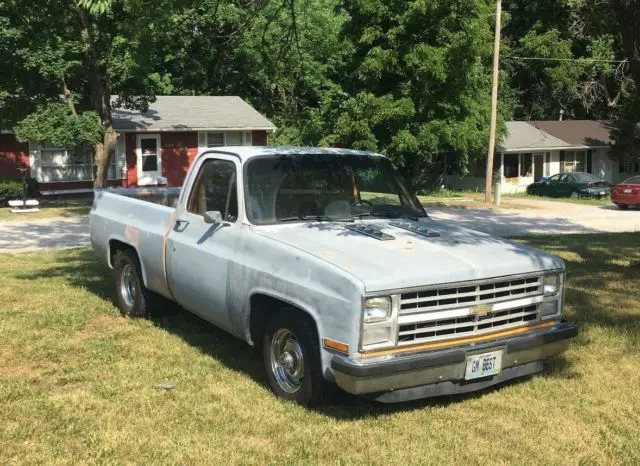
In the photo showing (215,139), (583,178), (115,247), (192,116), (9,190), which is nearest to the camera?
(115,247)

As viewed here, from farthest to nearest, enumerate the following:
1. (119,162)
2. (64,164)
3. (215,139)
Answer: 1. (215,139)
2. (119,162)
3. (64,164)

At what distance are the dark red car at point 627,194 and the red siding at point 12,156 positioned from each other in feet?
76.0

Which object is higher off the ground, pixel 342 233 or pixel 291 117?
pixel 291 117

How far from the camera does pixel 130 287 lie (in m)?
7.43

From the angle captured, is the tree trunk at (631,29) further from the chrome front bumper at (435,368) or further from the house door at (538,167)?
the house door at (538,167)

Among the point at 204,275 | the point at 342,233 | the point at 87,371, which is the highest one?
the point at 342,233

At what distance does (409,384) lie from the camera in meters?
4.25

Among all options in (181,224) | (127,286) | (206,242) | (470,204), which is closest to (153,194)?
(127,286)

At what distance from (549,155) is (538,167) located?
929 mm

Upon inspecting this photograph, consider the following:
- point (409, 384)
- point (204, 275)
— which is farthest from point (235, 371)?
point (409, 384)

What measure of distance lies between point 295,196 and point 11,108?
65.0 feet

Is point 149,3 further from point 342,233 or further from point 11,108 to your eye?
point 11,108

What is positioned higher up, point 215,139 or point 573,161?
point 215,139

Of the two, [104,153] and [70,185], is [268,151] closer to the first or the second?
[104,153]
